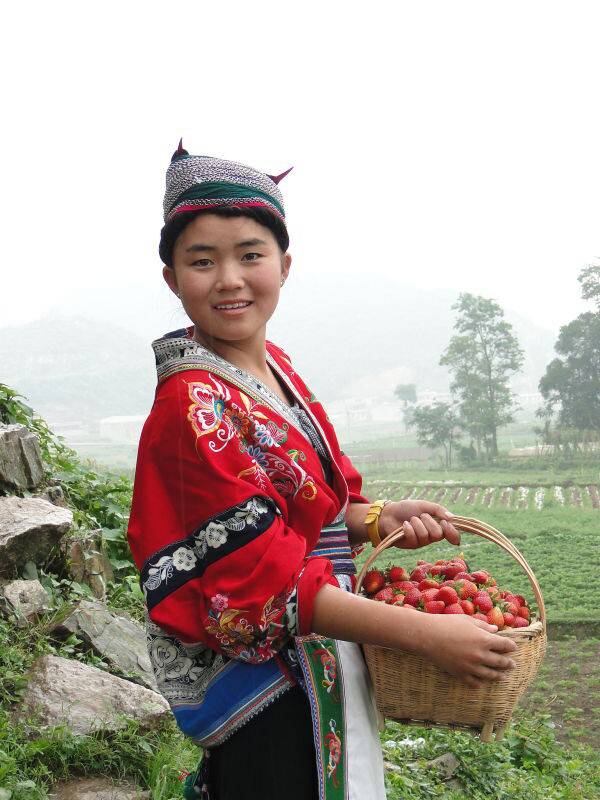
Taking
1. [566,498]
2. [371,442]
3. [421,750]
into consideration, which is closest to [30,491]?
[421,750]

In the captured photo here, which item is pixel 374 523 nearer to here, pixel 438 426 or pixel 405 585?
pixel 405 585

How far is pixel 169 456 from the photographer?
98cm

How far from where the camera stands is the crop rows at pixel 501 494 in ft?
16.0

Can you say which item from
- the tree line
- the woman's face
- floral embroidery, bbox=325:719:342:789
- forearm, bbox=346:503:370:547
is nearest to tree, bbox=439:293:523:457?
the tree line

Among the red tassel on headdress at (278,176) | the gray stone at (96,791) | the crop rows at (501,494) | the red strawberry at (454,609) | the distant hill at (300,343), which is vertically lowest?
the gray stone at (96,791)

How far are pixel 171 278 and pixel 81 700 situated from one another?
4.49ft

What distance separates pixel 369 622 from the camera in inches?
37.4

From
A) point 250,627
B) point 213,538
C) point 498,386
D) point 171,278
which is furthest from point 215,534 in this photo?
point 498,386

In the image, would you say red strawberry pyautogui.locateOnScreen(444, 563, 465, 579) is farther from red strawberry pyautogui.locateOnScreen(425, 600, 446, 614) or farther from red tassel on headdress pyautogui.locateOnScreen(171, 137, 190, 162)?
red tassel on headdress pyautogui.locateOnScreen(171, 137, 190, 162)

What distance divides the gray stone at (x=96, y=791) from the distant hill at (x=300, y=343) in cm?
517

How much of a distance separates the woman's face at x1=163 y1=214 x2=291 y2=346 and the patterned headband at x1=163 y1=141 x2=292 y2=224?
24 mm

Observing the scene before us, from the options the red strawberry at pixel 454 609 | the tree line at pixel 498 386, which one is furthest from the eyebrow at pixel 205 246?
the tree line at pixel 498 386

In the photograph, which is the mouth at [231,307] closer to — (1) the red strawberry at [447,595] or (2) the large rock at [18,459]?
(1) the red strawberry at [447,595]

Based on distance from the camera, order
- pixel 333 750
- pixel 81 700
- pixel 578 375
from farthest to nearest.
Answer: pixel 578 375 < pixel 81 700 < pixel 333 750
